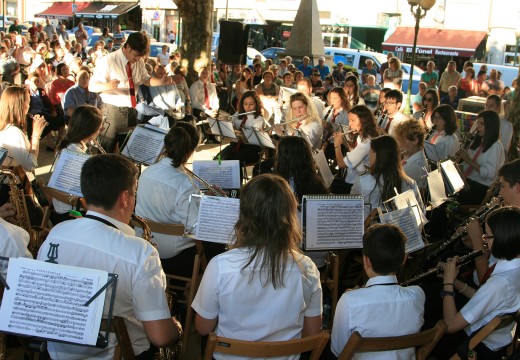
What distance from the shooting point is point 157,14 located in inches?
1401

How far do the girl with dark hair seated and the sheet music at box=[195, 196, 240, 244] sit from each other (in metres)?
3.49

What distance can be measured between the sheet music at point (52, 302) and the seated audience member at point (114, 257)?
32 cm

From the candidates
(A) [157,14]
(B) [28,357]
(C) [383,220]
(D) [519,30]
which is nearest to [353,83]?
(C) [383,220]

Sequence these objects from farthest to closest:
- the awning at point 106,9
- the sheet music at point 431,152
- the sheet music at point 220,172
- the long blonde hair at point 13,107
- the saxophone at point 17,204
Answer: the awning at point 106,9
the sheet music at point 431,152
the long blonde hair at point 13,107
the sheet music at point 220,172
the saxophone at point 17,204

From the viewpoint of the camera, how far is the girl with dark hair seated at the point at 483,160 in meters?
6.25

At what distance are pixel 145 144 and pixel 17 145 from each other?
3.39 feet

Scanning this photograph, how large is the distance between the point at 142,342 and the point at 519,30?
83.0 ft

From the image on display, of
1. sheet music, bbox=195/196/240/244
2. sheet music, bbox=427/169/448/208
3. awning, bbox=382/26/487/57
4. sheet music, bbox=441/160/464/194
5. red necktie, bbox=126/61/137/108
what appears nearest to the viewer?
sheet music, bbox=195/196/240/244

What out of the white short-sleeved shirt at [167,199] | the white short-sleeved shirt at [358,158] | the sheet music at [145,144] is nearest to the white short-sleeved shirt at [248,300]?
the white short-sleeved shirt at [167,199]

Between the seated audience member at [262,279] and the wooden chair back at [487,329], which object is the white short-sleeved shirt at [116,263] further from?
the wooden chair back at [487,329]

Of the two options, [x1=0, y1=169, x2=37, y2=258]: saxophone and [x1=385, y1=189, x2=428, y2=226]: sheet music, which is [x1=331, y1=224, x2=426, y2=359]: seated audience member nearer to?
[x1=385, y1=189, x2=428, y2=226]: sheet music

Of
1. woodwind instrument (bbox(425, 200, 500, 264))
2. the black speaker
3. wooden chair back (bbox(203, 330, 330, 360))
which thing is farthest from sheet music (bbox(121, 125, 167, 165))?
the black speaker

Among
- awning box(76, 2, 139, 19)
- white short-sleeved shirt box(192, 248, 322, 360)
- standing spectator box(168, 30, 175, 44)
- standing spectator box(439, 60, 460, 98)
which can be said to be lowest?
white short-sleeved shirt box(192, 248, 322, 360)

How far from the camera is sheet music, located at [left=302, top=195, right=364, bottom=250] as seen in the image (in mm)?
3557
